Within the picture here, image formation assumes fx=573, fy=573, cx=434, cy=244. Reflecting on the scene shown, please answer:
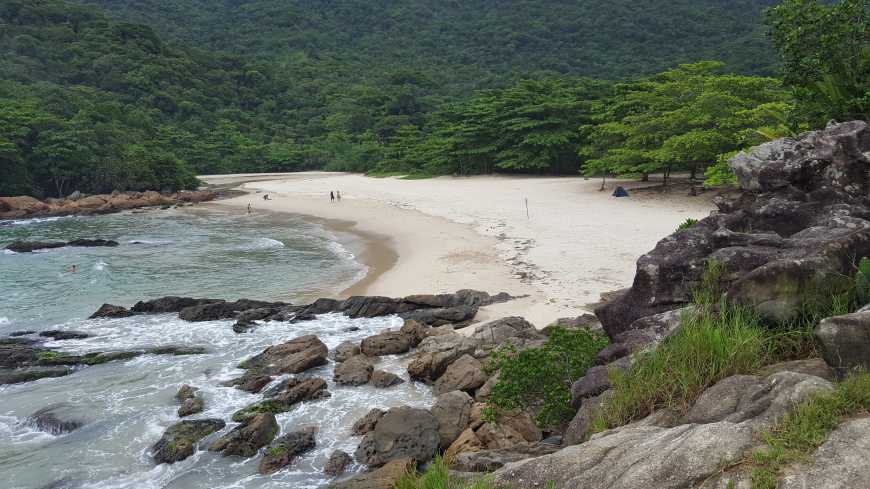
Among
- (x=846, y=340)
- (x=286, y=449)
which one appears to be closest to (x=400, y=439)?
(x=286, y=449)

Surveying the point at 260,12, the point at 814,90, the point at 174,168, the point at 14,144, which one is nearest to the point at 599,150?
the point at 814,90

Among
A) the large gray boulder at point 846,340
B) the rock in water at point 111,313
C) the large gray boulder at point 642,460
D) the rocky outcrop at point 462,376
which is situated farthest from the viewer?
the rock in water at point 111,313

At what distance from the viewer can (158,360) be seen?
46.9 ft

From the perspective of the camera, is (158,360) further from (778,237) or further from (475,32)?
(475,32)

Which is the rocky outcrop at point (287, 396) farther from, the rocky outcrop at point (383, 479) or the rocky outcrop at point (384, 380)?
the rocky outcrop at point (383, 479)

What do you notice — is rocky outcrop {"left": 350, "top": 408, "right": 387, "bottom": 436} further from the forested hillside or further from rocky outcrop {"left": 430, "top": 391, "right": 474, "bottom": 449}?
the forested hillside

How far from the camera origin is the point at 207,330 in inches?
642

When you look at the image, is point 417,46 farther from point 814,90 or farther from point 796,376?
point 796,376

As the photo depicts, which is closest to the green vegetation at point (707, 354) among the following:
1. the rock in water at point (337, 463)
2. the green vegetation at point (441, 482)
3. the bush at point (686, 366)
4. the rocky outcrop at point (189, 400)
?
the bush at point (686, 366)

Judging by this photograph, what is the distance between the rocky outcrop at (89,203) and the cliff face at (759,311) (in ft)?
161

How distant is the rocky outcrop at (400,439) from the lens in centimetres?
870

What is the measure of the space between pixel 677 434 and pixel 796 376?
1.07 meters

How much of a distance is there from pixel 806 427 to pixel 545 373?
14.3 feet

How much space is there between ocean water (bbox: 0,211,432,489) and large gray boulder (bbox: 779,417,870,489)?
6735 mm
